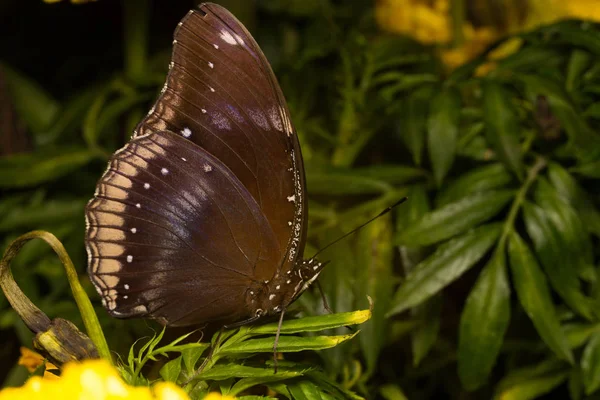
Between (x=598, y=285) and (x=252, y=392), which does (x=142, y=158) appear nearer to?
(x=252, y=392)

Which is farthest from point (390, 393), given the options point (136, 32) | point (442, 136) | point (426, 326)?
point (136, 32)

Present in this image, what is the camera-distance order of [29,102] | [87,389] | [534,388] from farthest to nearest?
1. [29,102]
2. [534,388]
3. [87,389]

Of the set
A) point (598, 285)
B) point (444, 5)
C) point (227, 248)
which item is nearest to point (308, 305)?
point (227, 248)

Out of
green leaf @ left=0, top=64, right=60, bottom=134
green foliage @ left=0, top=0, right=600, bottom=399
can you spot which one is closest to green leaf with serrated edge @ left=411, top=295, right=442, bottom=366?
green foliage @ left=0, top=0, right=600, bottom=399

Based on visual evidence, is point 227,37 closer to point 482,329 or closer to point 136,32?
point 482,329

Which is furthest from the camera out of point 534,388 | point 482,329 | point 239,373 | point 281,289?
point 534,388

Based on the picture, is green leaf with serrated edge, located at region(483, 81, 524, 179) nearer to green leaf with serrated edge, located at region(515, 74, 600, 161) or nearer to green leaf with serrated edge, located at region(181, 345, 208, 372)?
green leaf with serrated edge, located at region(515, 74, 600, 161)
